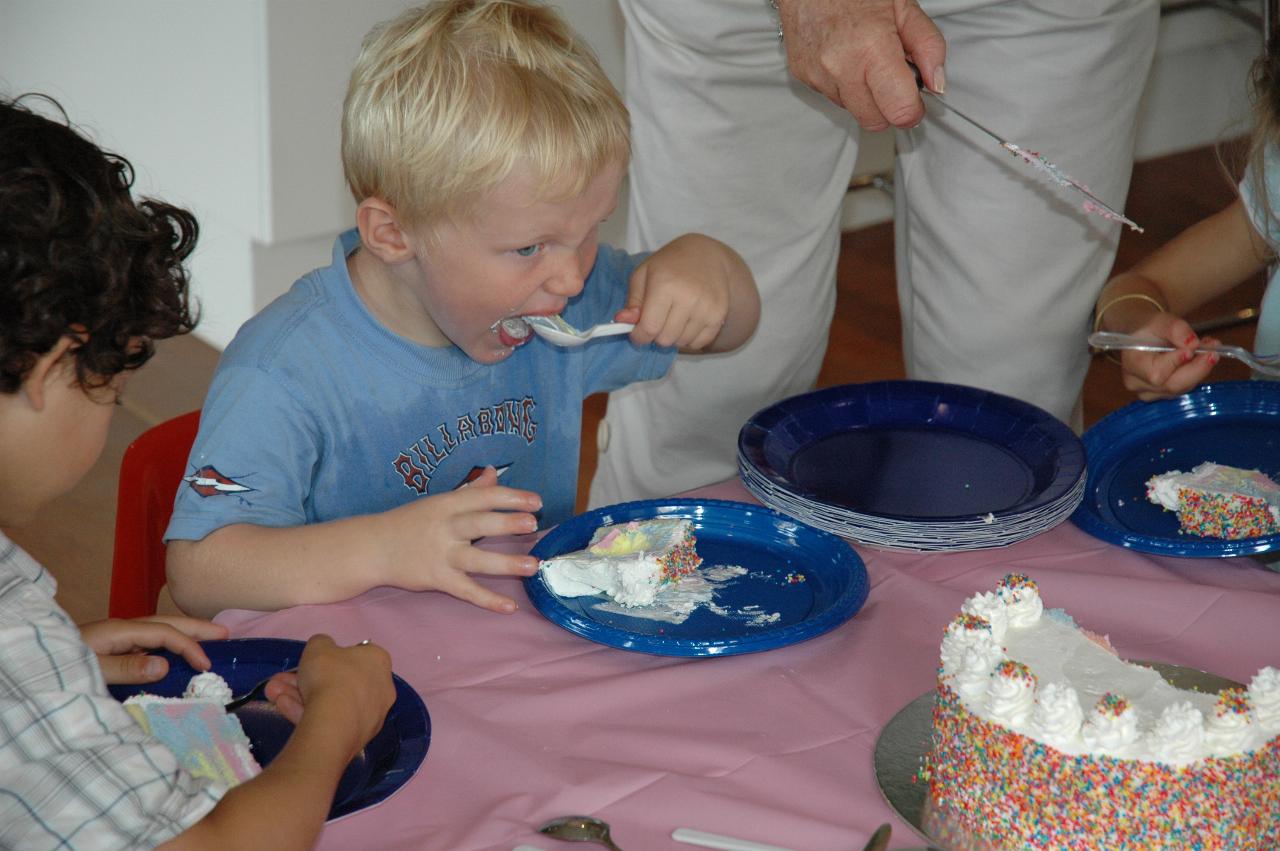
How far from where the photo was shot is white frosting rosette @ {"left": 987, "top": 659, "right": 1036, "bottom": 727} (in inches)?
34.8

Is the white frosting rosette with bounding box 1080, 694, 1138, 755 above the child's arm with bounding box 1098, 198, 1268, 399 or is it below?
below

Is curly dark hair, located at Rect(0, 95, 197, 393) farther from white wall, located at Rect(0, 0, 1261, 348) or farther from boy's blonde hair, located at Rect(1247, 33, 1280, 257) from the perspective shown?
white wall, located at Rect(0, 0, 1261, 348)

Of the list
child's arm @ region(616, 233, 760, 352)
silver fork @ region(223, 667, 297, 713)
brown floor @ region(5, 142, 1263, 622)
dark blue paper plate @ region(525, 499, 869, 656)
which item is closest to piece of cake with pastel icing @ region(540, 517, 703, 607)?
dark blue paper plate @ region(525, 499, 869, 656)

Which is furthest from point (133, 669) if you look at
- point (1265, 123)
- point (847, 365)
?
point (847, 365)

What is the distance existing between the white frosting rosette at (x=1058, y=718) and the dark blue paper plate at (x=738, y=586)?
26 cm

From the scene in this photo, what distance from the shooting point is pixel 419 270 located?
142cm

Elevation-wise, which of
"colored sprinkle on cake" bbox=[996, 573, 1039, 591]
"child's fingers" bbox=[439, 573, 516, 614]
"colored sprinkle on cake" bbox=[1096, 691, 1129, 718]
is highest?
"colored sprinkle on cake" bbox=[996, 573, 1039, 591]

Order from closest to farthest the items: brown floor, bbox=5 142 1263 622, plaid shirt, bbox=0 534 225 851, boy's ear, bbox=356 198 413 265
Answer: plaid shirt, bbox=0 534 225 851 < boy's ear, bbox=356 198 413 265 < brown floor, bbox=5 142 1263 622

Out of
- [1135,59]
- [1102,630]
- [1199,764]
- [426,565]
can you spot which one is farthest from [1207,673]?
[1135,59]

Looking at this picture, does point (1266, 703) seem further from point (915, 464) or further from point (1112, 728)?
point (915, 464)

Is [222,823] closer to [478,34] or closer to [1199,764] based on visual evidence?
[1199,764]

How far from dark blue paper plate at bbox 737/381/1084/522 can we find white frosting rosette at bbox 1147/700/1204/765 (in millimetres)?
422

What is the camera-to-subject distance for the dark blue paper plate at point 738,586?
3.64 ft

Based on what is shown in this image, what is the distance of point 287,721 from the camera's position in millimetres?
1024
